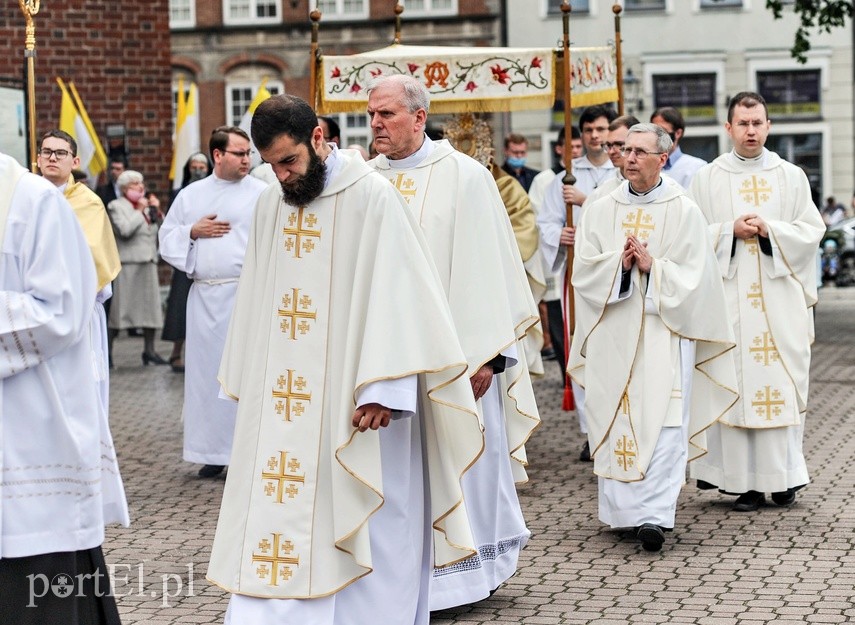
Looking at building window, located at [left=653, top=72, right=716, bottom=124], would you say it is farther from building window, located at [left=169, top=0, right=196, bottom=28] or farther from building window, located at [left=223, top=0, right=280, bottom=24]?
building window, located at [left=169, top=0, right=196, bottom=28]

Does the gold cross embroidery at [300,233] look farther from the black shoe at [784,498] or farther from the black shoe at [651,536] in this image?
the black shoe at [784,498]

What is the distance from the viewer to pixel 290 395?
210 inches

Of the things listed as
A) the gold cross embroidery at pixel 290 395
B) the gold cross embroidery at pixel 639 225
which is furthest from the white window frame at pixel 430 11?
the gold cross embroidery at pixel 290 395

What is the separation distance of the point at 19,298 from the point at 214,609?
237 centimetres

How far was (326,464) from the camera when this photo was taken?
533 cm

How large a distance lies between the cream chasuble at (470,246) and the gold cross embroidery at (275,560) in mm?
1143

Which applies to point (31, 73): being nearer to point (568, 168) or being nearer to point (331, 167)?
point (331, 167)

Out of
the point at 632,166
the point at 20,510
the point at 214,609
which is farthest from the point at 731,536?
the point at 20,510

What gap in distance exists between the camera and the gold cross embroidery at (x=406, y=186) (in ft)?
21.5

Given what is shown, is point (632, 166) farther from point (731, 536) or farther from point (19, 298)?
point (19, 298)

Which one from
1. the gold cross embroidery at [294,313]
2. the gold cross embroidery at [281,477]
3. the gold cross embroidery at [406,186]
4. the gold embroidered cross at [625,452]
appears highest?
the gold cross embroidery at [406,186]

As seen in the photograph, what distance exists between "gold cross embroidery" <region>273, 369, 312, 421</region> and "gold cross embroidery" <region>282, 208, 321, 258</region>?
41cm

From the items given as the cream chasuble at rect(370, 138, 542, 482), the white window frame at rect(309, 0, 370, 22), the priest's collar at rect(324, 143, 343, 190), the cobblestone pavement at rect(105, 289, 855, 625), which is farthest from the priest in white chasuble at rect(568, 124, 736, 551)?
the white window frame at rect(309, 0, 370, 22)

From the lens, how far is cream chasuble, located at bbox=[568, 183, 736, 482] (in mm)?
7641
